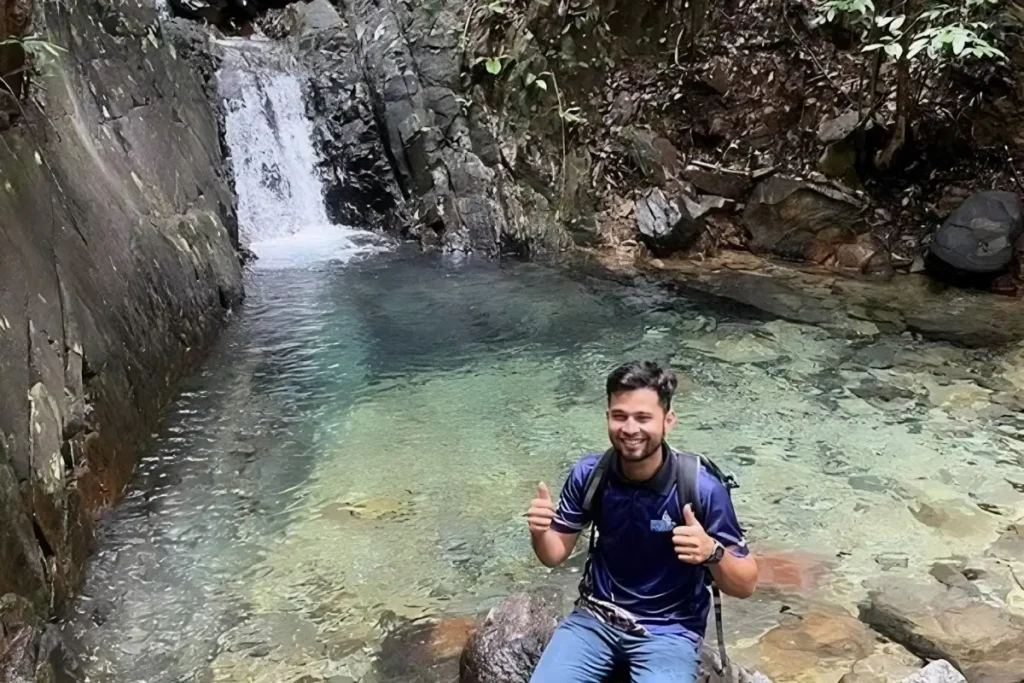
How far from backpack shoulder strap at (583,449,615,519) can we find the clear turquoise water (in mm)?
1579

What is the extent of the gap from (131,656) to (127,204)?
405 cm

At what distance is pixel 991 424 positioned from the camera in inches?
239

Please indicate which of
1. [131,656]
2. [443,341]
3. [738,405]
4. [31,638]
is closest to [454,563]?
[131,656]

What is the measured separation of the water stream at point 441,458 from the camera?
4.06 metres

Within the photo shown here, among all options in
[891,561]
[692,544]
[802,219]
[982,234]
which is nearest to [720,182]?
[802,219]

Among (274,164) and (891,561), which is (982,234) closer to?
(891,561)

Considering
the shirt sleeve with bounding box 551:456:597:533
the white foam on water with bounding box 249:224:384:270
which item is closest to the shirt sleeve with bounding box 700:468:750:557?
the shirt sleeve with bounding box 551:456:597:533

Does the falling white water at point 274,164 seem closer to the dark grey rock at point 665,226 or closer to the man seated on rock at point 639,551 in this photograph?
the dark grey rock at point 665,226

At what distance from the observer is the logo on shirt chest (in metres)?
2.48

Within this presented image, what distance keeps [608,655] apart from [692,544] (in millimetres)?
542

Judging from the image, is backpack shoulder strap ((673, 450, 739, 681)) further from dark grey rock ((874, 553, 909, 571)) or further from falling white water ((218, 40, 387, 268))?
falling white water ((218, 40, 387, 268))

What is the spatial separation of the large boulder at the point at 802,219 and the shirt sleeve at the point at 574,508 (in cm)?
877

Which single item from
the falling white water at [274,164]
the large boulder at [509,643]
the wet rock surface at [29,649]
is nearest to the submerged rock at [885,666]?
the large boulder at [509,643]

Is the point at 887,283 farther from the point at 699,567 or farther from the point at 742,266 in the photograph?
the point at 699,567
